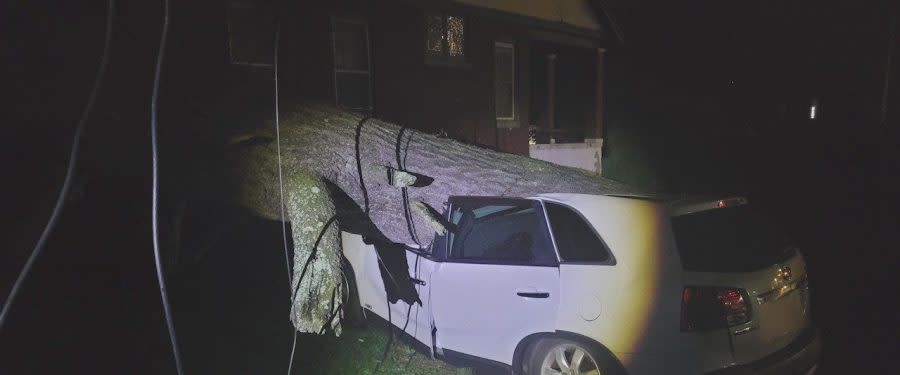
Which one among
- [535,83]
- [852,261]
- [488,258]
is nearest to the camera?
[488,258]

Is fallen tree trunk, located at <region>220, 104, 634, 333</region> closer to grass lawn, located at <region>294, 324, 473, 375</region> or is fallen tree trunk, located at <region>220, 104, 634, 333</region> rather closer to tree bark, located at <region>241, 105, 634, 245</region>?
tree bark, located at <region>241, 105, 634, 245</region>

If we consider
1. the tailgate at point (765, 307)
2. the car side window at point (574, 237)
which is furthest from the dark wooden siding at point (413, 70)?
the tailgate at point (765, 307)

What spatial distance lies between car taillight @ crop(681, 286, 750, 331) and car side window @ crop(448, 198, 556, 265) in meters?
0.86

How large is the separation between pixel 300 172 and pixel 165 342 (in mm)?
1857

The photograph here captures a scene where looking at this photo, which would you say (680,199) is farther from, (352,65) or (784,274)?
(352,65)

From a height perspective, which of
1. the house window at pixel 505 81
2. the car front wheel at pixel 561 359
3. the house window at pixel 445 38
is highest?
the house window at pixel 445 38

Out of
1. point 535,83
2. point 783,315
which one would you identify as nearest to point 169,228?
point 783,315

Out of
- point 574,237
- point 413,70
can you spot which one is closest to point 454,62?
point 413,70

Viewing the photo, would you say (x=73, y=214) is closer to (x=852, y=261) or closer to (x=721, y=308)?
(x=721, y=308)

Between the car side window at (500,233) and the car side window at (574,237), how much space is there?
71mm

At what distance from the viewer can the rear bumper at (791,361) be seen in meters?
3.22

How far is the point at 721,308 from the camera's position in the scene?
3170mm

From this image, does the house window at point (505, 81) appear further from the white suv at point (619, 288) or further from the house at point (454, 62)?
the white suv at point (619, 288)

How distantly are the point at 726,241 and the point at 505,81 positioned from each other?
8930mm
